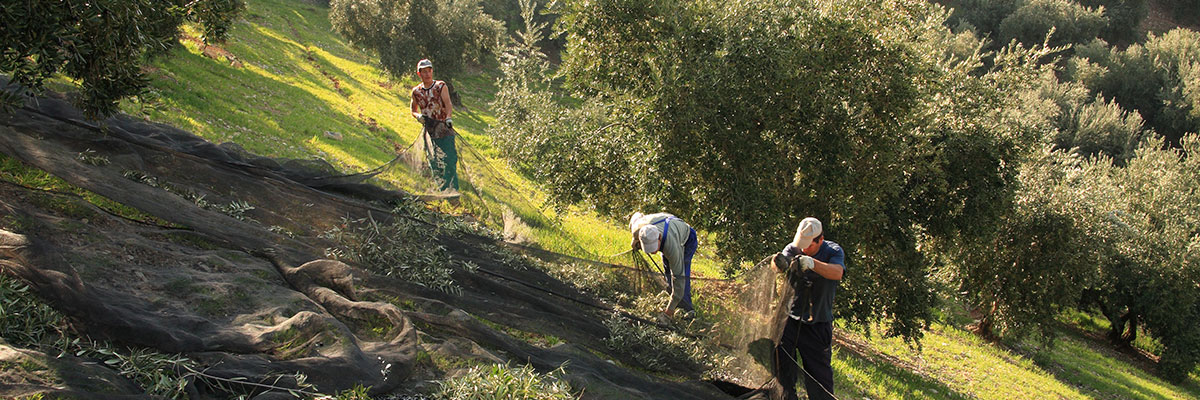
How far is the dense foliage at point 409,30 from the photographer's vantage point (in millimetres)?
33250

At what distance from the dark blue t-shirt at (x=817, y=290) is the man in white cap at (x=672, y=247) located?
1.32m

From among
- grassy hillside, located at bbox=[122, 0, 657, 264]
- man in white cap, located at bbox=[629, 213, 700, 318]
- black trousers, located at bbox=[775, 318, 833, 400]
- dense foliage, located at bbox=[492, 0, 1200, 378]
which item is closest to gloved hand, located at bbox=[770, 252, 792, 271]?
black trousers, located at bbox=[775, 318, 833, 400]

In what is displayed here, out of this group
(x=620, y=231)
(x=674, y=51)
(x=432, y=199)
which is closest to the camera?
(x=674, y=51)

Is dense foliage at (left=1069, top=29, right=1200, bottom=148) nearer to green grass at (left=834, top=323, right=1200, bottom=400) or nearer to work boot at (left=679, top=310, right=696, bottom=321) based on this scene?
green grass at (left=834, top=323, right=1200, bottom=400)

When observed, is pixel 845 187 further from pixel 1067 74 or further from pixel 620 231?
pixel 1067 74

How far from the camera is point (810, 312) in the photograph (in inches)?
300

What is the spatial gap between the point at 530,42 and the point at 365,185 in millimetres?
12386

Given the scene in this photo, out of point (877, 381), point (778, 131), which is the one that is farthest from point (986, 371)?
point (778, 131)

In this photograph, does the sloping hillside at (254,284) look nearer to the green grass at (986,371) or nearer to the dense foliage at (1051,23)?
the green grass at (986,371)

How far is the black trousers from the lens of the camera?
7.48 meters

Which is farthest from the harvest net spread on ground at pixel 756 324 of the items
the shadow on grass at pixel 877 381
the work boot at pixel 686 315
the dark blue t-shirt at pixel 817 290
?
the shadow on grass at pixel 877 381

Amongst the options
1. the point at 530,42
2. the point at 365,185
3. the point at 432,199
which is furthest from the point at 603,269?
the point at 530,42

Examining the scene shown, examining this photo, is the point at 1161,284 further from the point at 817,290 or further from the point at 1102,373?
the point at 817,290

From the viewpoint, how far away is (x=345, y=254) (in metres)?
7.59
